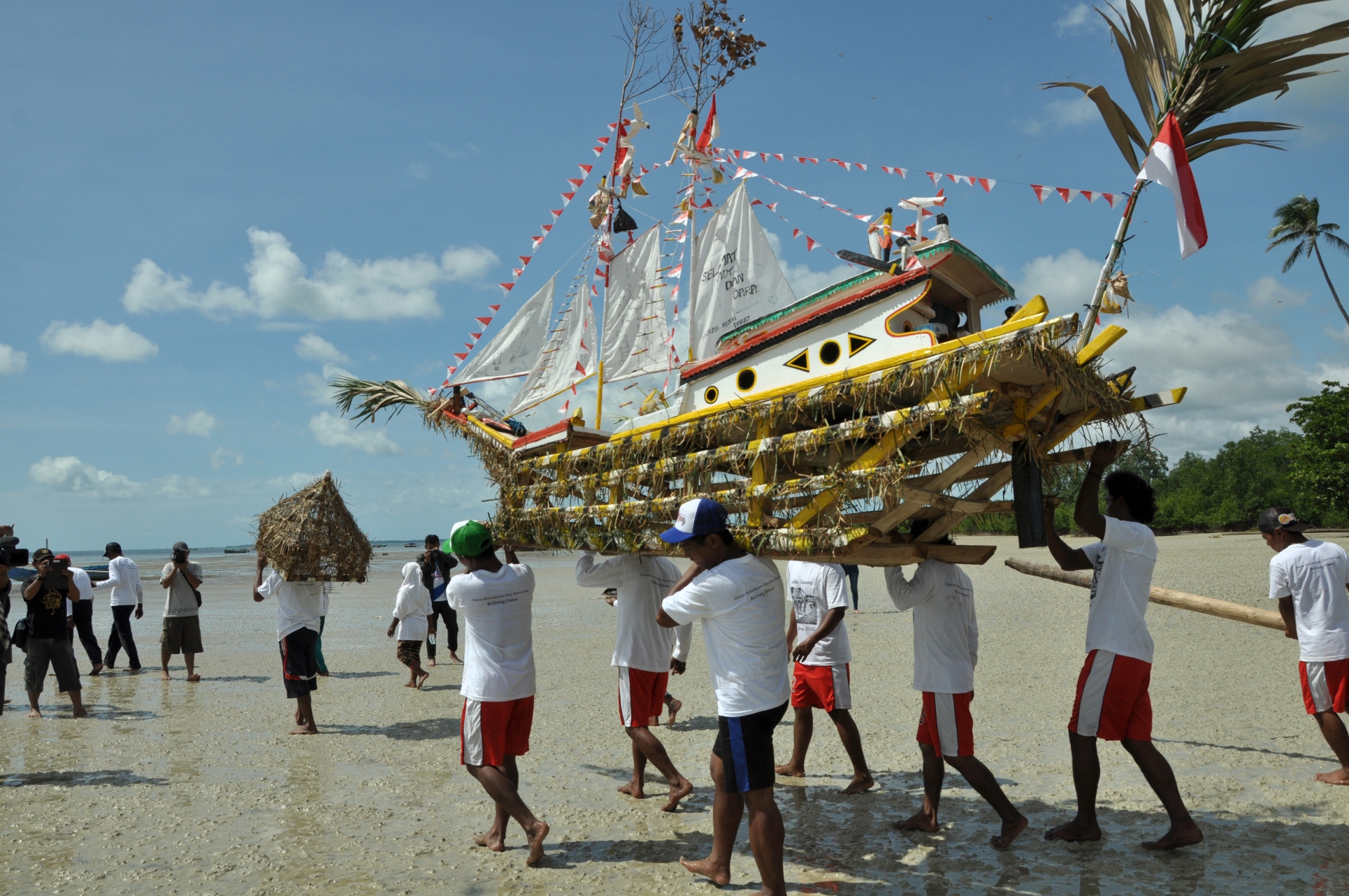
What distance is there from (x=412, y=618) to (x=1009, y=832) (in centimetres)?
797

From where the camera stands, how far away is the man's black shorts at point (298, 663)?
841 centimetres

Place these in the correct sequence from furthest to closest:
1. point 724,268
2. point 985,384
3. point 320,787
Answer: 1. point 724,268
2. point 320,787
3. point 985,384

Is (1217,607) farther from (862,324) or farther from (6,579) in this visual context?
(6,579)

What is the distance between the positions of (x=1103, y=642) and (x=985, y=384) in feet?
6.43

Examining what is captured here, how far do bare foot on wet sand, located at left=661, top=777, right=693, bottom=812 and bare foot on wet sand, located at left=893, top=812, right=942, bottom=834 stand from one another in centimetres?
142

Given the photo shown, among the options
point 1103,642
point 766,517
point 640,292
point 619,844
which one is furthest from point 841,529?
point 640,292

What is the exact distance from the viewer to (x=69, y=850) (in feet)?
17.2

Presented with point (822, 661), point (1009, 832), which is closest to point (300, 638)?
point (822, 661)

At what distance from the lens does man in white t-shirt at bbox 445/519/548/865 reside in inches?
200

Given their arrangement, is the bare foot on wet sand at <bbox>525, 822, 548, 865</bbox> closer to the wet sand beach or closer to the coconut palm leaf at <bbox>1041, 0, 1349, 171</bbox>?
the wet sand beach

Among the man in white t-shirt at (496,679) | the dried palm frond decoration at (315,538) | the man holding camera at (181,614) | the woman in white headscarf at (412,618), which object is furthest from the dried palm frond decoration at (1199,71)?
the man holding camera at (181,614)

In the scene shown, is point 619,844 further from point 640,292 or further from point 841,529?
point 640,292

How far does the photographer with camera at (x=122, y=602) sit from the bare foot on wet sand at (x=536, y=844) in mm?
9964

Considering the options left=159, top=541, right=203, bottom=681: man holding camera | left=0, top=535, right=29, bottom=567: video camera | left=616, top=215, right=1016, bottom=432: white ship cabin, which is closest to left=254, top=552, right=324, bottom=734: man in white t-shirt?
left=0, top=535, right=29, bottom=567: video camera
